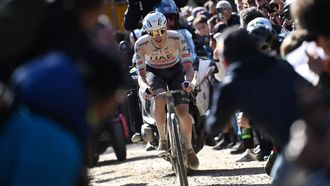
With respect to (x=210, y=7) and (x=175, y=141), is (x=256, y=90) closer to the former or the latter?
(x=175, y=141)

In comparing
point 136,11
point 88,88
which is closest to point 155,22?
point 136,11

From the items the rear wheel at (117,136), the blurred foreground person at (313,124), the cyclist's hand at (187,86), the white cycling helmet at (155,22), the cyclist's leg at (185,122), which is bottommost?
the blurred foreground person at (313,124)

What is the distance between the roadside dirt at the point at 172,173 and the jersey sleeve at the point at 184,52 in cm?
141

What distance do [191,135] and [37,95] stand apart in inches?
323

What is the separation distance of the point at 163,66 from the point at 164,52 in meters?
0.18

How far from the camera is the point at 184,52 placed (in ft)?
37.9

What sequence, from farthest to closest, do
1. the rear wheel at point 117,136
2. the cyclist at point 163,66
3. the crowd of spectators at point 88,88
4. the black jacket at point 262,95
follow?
the rear wheel at point 117,136, the cyclist at point 163,66, the black jacket at point 262,95, the crowd of spectators at point 88,88

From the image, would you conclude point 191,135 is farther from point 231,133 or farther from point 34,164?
point 34,164

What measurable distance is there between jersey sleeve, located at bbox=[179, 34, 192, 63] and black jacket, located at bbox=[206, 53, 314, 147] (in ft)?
19.7

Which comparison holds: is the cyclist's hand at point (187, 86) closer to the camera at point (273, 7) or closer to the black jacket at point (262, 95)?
the camera at point (273, 7)

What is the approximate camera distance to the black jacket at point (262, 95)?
5.19m

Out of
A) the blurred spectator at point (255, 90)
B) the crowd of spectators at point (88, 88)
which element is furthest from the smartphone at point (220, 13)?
the blurred spectator at point (255, 90)

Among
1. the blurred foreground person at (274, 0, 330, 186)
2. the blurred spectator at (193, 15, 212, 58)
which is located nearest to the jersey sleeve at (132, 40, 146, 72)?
the blurred spectator at (193, 15, 212, 58)

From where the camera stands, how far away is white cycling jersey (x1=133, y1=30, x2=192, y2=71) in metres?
11.6
